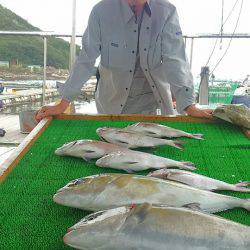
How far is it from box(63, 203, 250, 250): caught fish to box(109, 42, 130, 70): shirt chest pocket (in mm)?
2859

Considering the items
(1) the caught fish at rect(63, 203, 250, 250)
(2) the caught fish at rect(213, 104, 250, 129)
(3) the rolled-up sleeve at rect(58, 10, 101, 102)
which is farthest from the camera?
(3) the rolled-up sleeve at rect(58, 10, 101, 102)

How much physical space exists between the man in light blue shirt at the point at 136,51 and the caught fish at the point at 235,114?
31cm

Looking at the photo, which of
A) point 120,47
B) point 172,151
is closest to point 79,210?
point 172,151

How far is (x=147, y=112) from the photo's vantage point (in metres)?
4.74

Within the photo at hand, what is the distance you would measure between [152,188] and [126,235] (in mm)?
493

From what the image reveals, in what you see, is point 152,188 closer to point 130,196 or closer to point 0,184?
point 130,196

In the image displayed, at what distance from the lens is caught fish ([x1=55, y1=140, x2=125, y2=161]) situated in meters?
2.68

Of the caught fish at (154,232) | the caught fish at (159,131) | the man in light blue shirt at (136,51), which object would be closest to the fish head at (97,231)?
the caught fish at (154,232)

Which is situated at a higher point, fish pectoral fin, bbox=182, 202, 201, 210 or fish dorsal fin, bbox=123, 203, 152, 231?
fish dorsal fin, bbox=123, 203, 152, 231

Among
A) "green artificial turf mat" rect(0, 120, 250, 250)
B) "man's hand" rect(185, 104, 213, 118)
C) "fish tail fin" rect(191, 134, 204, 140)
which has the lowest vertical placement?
"green artificial turf mat" rect(0, 120, 250, 250)

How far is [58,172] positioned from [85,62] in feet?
6.11

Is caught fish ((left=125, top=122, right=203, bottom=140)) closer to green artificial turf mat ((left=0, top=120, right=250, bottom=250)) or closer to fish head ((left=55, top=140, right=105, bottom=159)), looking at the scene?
green artificial turf mat ((left=0, top=120, right=250, bottom=250))

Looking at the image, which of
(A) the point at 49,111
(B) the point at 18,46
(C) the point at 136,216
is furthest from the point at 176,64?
(B) the point at 18,46

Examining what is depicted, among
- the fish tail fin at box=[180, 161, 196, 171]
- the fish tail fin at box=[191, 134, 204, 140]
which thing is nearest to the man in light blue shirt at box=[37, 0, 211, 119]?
the fish tail fin at box=[191, 134, 204, 140]
